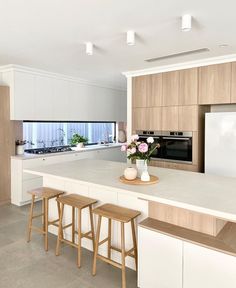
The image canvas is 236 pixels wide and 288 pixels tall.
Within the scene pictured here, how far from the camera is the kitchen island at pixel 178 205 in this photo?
1737 millimetres

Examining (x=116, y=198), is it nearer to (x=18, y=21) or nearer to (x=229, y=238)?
(x=229, y=238)

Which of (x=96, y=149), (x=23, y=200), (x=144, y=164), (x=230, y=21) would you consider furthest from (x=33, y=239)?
(x=230, y=21)

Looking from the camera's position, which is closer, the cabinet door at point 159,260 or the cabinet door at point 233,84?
the cabinet door at point 159,260

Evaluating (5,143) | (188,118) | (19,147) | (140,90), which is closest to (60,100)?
(19,147)

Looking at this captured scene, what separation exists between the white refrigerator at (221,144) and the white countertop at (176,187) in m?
1.18

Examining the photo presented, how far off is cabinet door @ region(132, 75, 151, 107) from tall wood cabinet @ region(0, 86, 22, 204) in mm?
2307

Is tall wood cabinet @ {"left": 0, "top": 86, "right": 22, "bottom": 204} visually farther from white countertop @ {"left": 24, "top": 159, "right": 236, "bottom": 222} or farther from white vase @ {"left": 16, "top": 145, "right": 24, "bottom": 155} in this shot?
white countertop @ {"left": 24, "top": 159, "right": 236, "bottom": 222}

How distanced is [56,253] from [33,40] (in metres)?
2.50

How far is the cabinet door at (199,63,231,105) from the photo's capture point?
3.66 meters

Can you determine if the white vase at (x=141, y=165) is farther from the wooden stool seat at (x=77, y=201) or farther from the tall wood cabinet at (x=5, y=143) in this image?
the tall wood cabinet at (x=5, y=143)

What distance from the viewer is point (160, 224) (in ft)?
6.86

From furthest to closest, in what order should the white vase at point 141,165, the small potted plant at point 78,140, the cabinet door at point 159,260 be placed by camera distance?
the small potted plant at point 78,140 → the white vase at point 141,165 → the cabinet door at point 159,260

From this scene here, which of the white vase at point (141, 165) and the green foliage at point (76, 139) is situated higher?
the green foliage at point (76, 139)

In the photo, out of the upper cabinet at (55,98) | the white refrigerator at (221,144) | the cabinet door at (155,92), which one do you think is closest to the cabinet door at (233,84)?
the white refrigerator at (221,144)
